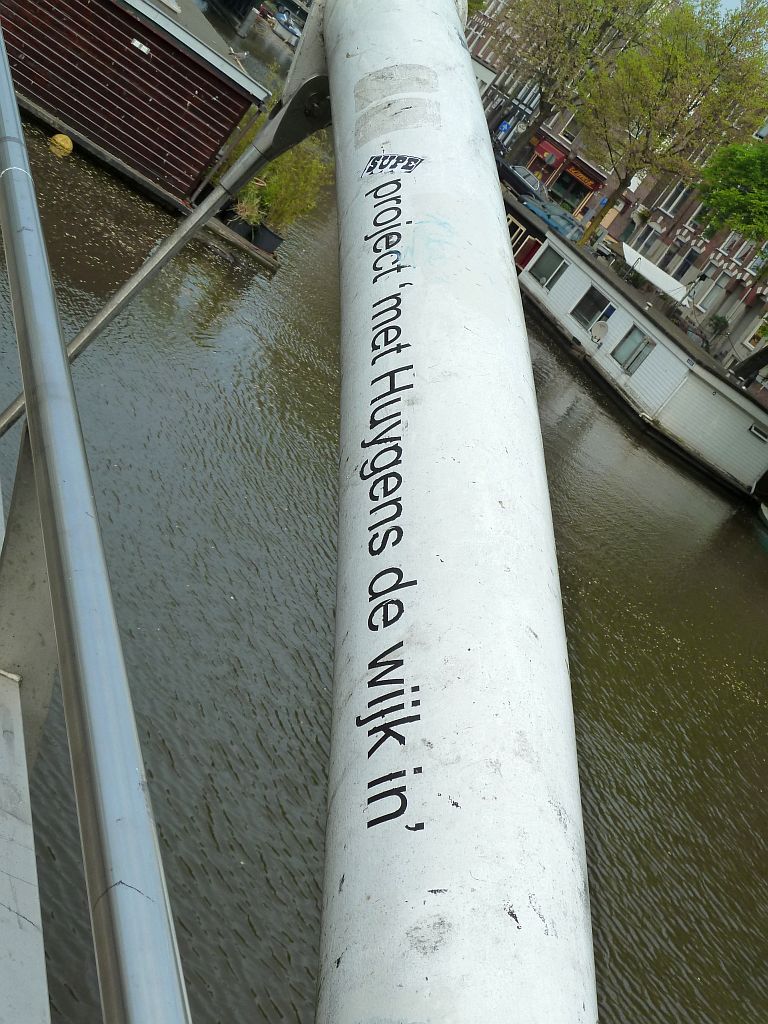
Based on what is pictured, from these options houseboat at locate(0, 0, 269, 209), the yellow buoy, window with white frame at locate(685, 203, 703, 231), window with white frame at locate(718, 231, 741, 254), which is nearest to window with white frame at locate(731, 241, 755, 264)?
window with white frame at locate(718, 231, 741, 254)

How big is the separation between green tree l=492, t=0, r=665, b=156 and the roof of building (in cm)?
3152

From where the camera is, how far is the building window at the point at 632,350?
29094 millimetres

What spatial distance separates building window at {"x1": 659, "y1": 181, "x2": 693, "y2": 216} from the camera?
5630 cm

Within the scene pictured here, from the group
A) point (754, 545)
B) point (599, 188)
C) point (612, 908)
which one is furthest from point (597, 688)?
point (599, 188)

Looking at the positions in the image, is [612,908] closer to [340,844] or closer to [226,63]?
[340,844]

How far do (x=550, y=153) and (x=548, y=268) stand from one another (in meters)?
34.0

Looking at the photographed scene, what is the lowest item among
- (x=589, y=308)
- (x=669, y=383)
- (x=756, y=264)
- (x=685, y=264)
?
(x=669, y=383)

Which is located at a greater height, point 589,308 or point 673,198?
point 673,198

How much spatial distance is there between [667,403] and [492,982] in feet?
89.5

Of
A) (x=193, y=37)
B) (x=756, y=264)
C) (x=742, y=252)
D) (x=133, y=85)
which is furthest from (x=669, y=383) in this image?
(x=742, y=252)

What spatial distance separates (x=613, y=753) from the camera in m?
11.9

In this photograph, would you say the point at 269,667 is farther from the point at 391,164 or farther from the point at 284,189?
the point at 284,189

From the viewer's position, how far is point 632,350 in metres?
29.5

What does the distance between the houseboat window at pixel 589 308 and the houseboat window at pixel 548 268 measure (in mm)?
1676
